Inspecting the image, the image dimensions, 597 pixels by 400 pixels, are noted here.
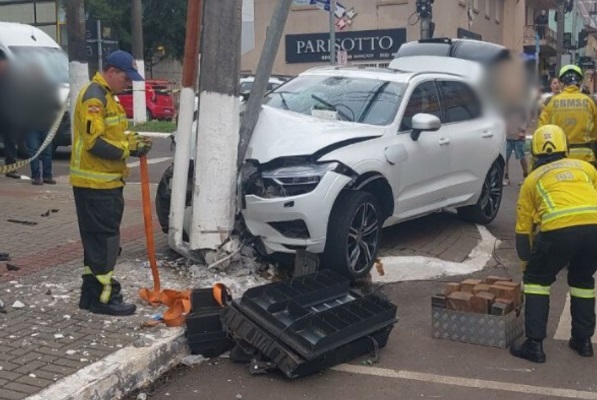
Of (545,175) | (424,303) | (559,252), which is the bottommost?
(424,303)

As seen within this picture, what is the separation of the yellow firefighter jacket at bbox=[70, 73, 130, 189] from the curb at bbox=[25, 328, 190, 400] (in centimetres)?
121

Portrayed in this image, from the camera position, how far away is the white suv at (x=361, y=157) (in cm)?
689

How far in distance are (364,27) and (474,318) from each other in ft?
92.9

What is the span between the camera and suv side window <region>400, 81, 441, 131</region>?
8094 millimetres

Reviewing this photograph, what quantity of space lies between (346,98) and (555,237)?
3357 millimetres

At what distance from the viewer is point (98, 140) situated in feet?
18.6

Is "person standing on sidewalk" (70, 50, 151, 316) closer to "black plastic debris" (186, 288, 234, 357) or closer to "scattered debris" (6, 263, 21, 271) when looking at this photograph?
"black plastic debris" (186, 288, 234, 357)

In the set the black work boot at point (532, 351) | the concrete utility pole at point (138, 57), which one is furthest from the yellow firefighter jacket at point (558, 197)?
the concrete utility pole at point (138, 57)

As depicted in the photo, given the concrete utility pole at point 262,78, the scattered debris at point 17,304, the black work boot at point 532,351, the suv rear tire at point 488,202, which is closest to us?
the black work boot at point 532,351

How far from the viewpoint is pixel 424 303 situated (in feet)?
22.7

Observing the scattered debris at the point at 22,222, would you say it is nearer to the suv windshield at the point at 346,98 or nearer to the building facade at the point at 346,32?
the suv windshield at the point at 346,98

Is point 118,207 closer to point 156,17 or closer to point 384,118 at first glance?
point 384,118

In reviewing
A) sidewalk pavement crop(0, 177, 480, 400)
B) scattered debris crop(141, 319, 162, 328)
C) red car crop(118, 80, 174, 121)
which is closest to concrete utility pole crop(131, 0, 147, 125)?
red car crop(118, 80, 174, 121)

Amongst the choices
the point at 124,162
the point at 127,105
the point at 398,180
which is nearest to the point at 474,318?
the point at 398,180
